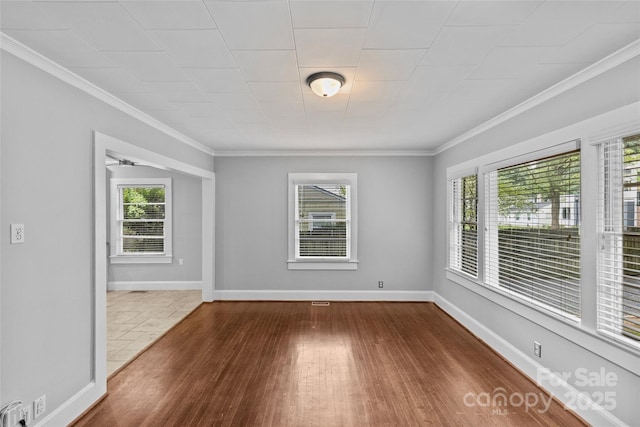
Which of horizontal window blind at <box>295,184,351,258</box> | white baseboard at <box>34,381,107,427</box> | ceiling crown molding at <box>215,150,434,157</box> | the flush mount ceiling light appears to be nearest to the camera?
white baseboard at <box>34,381,107,427</box>

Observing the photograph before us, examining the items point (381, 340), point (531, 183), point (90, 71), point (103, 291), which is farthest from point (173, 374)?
point (531, 183)

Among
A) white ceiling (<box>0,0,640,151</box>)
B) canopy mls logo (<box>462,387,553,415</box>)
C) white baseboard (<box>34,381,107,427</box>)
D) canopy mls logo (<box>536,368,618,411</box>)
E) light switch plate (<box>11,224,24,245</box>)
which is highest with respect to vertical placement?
white ceiling (<box>0,0,640,151</box>)

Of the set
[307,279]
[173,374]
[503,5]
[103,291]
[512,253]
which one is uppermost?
[503,5]

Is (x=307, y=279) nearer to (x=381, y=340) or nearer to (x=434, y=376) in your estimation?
(x=381, y=340)

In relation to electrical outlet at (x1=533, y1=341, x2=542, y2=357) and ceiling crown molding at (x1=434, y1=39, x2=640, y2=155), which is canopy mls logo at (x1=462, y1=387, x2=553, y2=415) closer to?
electrical outlet at (x1=533, y1=341, x2=542, y2=357)

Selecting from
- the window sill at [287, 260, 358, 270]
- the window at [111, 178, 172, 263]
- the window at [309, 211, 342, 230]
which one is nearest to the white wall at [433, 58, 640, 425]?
the window sill at [287, 260, 358, 270]

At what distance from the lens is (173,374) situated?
2980 millimetres

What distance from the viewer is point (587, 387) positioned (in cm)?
229

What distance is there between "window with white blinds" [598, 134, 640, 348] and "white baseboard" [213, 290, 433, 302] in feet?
10.8

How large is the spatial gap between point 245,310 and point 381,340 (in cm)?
223

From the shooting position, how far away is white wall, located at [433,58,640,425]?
6.56 ft

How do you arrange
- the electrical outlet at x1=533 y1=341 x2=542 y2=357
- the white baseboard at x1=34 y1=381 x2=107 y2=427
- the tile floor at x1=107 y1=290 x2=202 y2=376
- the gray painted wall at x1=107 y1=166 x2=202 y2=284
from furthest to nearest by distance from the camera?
the gray painted wall at x1=107 y1=166 x2=202 y2=284 → the tile floor at x1=107 y1=290 x2=202 y2=376 → the electrical outlet at x1=533 y1=341 x2=542 y2=357 → the white baseboard at x1=34 y1=381 x2=107 y2=427

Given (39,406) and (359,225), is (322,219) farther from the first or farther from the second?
(39,406)

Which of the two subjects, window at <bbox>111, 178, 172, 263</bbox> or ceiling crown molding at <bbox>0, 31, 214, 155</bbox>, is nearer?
ceiling crown molding at <bbox>0, 31, 214, 155</bbox>
